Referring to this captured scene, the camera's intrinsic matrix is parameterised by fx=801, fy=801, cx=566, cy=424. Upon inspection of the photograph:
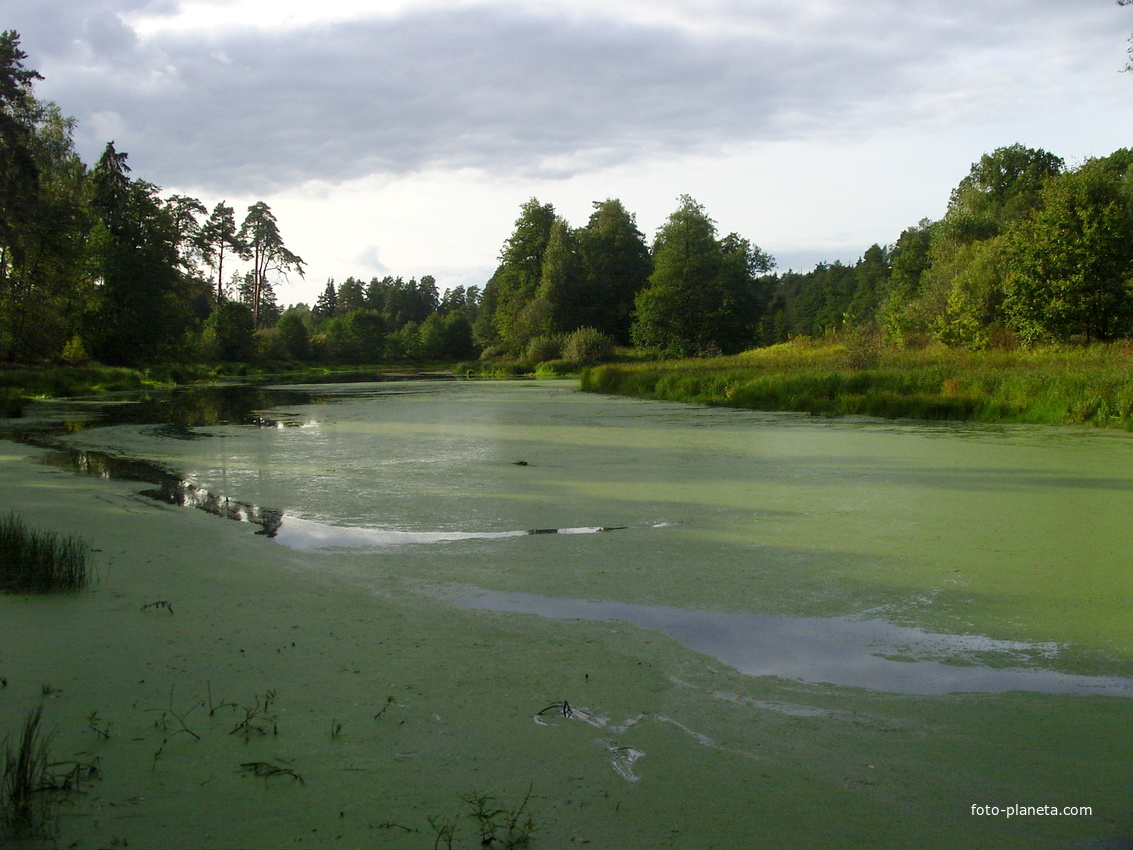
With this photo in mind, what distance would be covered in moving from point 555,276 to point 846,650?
34.7m

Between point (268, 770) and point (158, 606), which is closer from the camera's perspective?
point (268, 770)

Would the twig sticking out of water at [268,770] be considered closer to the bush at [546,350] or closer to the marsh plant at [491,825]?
the marsh plant at [491,825]

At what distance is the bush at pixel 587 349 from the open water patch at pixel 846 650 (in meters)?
25.7

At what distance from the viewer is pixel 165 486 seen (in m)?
5.82

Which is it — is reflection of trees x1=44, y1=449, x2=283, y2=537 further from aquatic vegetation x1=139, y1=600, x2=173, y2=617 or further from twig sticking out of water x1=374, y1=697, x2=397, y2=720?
twig sticking out of water x1=374, y1=697, x2=397, y2=720

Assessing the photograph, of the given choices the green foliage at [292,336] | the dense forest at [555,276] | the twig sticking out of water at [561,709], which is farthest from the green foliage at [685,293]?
the twig sticking out of water at [561,709]

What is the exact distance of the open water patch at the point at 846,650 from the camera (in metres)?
2.33

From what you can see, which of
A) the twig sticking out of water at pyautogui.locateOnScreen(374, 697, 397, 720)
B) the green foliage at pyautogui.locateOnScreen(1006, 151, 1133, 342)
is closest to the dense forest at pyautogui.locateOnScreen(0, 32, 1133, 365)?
the green foliage at pyautogui.locateOnScreen(1006, 151, 1133, 342)

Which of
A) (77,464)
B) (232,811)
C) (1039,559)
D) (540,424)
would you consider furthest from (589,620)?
(540,424)

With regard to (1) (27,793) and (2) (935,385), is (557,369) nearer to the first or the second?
(2) (935,385)

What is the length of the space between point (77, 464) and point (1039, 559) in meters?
7.07

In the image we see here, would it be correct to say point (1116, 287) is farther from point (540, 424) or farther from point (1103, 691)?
point (1103, 691)

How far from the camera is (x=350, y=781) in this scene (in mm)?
1718

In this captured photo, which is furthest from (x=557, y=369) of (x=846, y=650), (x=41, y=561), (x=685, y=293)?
(x=846, y=650)
